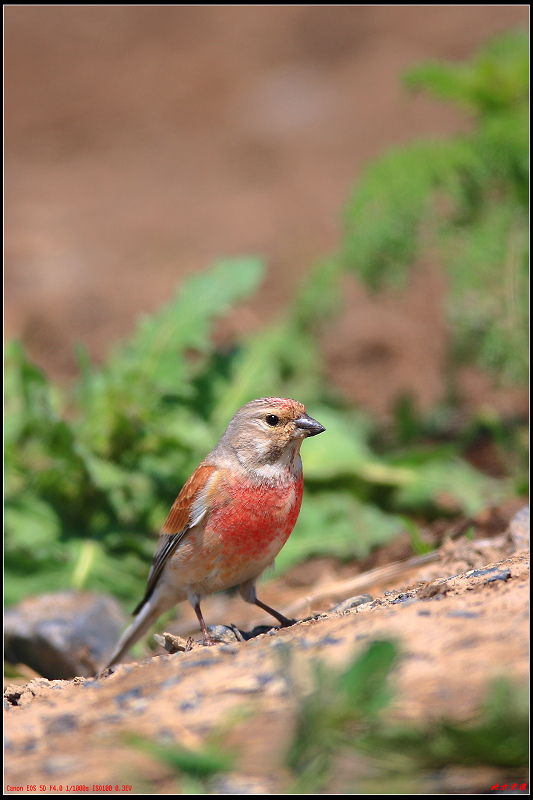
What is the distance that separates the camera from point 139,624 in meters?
4.33

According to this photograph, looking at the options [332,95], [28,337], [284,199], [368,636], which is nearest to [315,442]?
[368,636]

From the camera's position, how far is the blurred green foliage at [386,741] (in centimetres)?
206

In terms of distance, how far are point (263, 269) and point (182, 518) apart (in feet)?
9.09

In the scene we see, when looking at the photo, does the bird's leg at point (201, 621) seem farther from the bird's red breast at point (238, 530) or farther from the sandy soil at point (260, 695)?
the sandy soil at point (260, 695)

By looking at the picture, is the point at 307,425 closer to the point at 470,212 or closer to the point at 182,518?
the point at 182,518

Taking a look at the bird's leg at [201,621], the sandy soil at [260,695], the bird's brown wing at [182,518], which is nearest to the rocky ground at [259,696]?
the sandy soil at [260,695]

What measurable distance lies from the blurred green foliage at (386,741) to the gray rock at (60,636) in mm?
2529

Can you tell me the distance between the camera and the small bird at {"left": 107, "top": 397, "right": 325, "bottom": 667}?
148 inches

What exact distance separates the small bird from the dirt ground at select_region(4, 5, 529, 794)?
0.54 m

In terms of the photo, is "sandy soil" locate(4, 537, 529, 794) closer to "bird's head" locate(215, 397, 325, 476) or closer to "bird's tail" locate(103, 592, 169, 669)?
"bird's head" locate(215, 397, 325, 476)

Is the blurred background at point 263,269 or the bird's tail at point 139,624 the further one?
the blurred background at point 263,269

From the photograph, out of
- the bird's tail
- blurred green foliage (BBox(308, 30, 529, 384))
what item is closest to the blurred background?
blurred green foliage (BBox(308, 30, 529, 384))

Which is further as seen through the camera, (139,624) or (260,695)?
(139,624)

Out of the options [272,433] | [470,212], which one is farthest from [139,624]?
[470,212]
